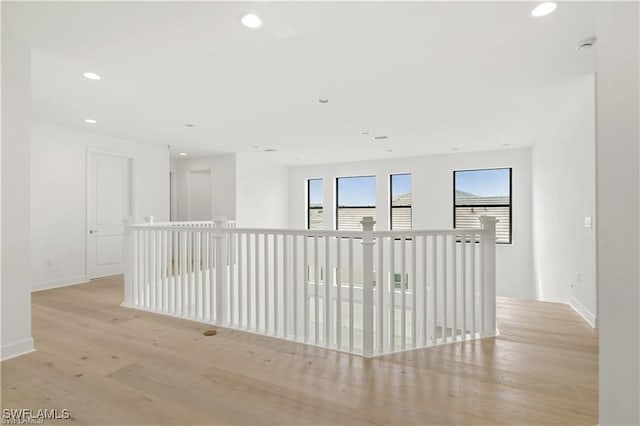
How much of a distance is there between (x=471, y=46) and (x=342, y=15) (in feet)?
3.72

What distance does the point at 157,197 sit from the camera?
657 centimetres

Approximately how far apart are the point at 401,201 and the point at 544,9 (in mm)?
6064

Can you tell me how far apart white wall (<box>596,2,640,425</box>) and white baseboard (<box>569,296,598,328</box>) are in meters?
2.46

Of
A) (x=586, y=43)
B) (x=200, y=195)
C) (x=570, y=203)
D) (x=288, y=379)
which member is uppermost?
(x=586, y=43)

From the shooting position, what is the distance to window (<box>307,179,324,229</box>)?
9.12m

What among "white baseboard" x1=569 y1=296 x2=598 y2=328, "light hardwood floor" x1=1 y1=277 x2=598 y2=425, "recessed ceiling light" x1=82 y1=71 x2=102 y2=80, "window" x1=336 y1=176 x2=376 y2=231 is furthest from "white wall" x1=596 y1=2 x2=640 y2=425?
"window" x1=336 y1=176 x2=376 y2=231

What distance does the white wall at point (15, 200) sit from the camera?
244 centimetres

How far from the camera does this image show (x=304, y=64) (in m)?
Answer: 2.94

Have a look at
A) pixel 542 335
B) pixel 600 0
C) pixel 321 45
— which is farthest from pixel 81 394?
pixel 542 335

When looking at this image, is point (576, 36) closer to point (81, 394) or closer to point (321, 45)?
point (321, 45)

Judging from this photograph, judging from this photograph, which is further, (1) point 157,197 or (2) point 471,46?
(1) point 157,197

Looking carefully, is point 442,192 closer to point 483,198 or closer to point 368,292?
point 483,198

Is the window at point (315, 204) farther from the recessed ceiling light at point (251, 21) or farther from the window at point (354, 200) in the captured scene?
the recessed ceiling light at point (251, 21)

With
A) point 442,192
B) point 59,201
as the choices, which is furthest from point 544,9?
point 59,201
